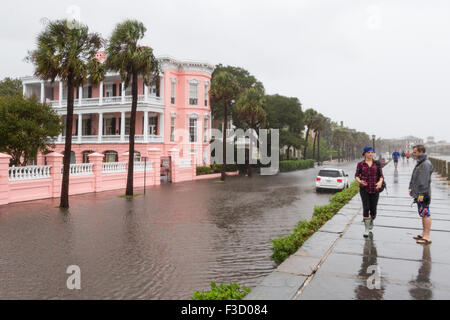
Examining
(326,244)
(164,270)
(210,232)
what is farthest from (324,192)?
(164,270)

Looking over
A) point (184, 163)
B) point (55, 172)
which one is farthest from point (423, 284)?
point (184, 163)

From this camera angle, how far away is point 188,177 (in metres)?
30.6

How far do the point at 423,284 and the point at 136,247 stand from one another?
6.03 metres

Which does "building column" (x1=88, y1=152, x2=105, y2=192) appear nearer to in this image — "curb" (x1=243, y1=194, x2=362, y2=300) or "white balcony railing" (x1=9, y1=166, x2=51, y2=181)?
"white balcony railing" (x1=9, y1=166, x2=51, y2=181)

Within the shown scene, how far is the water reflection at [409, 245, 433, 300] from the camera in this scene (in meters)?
4.42

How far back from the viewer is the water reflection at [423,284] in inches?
174

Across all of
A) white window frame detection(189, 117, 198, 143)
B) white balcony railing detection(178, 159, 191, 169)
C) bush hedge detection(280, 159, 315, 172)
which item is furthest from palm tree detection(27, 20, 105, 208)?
bush hedge detection(280, 159, 315, 172)

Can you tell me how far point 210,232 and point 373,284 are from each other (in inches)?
224

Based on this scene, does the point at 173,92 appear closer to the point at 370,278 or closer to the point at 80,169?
the point at 80,169

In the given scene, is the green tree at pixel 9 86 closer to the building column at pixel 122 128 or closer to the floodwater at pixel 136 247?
the building column at pixel 122 128

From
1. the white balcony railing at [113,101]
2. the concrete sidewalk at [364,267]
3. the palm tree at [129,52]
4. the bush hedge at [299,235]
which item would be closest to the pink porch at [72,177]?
the palm tree at [129,52]
